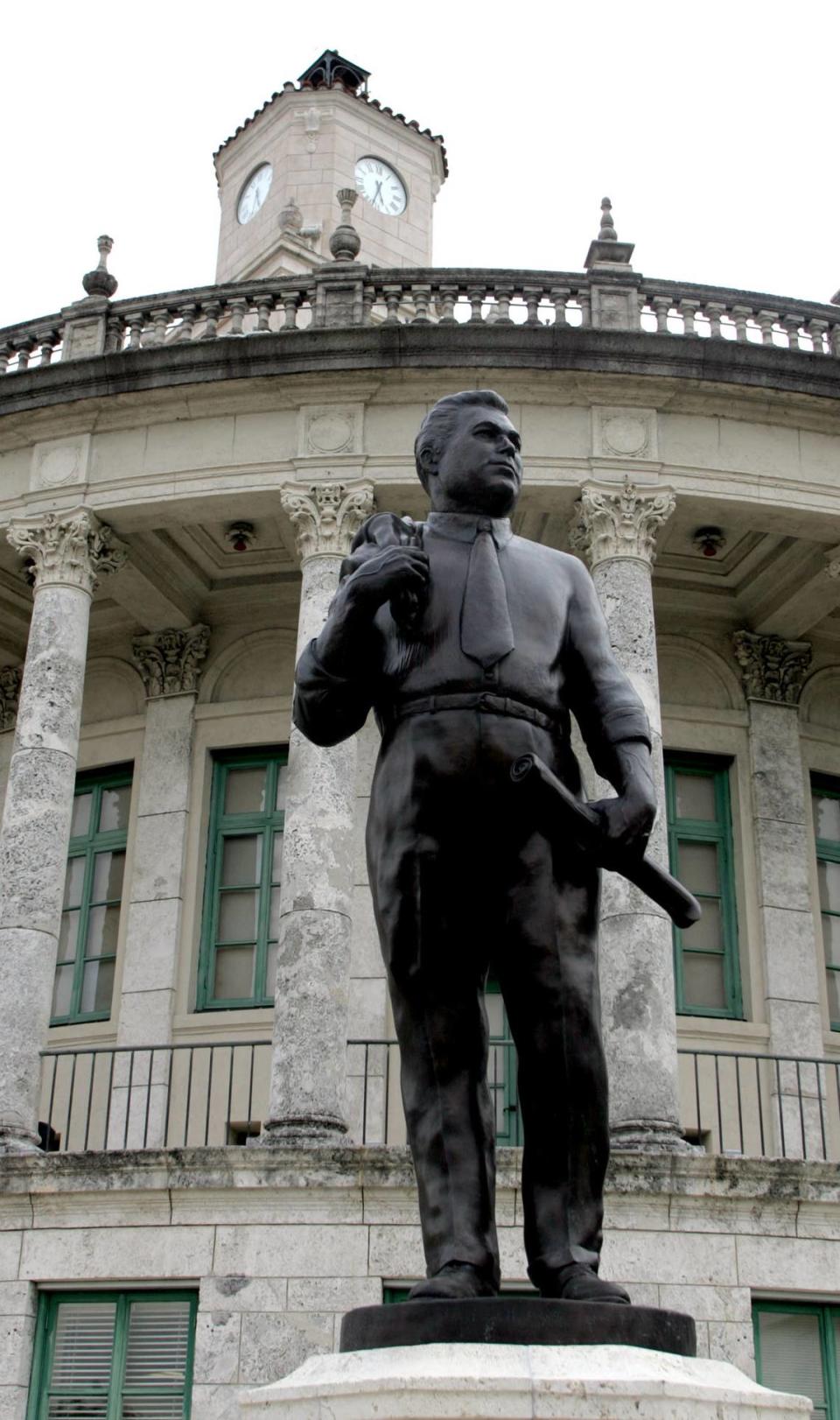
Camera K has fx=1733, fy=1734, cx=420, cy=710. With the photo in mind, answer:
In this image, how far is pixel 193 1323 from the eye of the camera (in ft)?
46.0

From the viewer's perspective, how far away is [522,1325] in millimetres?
3768

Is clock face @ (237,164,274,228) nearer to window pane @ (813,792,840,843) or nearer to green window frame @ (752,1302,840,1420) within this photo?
window pane @ (813,792,840,843)

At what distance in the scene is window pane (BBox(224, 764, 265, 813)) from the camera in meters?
20.0

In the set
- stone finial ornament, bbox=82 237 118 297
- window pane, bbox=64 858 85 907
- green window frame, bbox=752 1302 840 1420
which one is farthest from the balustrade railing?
green window frame, bbox=752 1302 840 1420

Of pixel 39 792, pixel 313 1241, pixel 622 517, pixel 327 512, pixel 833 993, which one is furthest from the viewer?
pixel 833 993

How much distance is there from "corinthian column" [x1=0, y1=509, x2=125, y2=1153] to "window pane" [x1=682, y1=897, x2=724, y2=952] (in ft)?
23.3

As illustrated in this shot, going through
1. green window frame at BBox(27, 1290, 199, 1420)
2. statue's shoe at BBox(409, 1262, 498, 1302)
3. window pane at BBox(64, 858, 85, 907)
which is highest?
window pane at BBox(64, 858, 85, 907)

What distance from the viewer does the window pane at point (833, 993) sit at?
19.4 meters

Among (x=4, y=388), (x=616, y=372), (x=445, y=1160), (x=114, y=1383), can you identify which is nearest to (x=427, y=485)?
(x=445, y=1160)

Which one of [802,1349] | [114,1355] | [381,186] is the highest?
[381,186]

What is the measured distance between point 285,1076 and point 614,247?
933cm

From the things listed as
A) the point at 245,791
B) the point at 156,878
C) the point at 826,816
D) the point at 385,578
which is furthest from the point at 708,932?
the point at 385,578

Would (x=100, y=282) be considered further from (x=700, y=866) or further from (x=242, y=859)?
(x=700, y=866)

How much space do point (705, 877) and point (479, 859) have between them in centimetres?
1557
